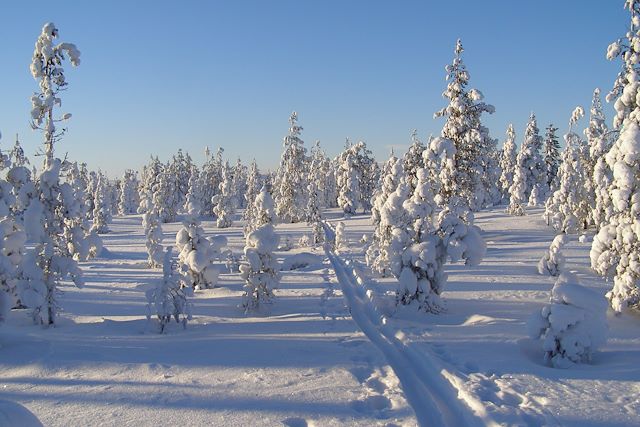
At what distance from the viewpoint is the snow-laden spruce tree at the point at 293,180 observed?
56.3 meters

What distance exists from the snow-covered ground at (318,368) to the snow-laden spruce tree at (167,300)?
1.43 ft

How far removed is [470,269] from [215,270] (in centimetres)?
1214

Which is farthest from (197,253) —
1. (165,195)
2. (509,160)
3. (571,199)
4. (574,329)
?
(509,160)

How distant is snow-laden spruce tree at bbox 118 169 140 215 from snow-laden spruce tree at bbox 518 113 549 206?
7944cm

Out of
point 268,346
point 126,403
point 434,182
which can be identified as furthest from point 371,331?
point 434,182

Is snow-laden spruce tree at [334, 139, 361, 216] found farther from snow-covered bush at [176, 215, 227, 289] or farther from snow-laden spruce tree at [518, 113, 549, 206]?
A: snow-covered bush at [176, 215, 227, 289]

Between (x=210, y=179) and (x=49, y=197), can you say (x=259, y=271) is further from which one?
(x=210, y=179)

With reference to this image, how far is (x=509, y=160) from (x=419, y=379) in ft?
219

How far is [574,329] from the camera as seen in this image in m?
8.91

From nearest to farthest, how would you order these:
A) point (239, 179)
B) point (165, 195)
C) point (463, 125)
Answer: point (463, 125) < point (165, 195) < point (239, 179)

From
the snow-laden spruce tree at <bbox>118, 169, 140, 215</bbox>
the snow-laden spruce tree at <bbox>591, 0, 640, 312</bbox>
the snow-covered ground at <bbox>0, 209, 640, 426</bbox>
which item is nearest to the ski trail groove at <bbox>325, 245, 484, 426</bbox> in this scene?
the snow-covered ground at <bbox>0, 209, 640, 426</bbox>

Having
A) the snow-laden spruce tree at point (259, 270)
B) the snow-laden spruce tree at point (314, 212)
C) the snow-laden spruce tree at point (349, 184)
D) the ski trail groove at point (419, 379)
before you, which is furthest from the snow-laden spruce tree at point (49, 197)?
the snow-laden spruce tree at point (349, 184)

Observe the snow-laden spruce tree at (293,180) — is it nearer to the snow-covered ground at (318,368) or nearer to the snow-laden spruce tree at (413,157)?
the snow-laden spruce tree at (413,157)

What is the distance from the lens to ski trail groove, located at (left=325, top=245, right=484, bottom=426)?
22.1 ft
